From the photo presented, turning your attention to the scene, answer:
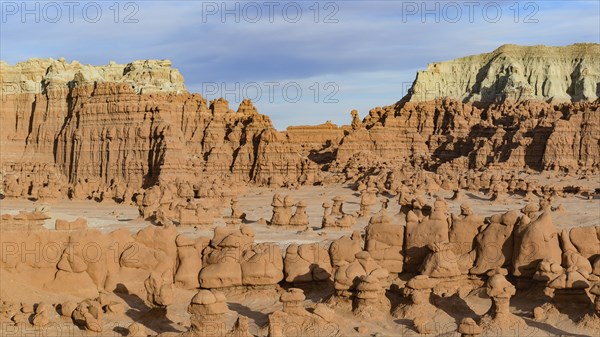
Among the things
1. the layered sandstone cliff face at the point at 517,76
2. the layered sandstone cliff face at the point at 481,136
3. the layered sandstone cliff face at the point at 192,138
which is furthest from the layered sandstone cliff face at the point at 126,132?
the layered sandstone cliff face at the point at 517,76

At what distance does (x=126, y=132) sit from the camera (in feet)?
167

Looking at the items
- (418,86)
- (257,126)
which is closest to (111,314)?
(257,126)

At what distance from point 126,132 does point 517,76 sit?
4563 centimetres

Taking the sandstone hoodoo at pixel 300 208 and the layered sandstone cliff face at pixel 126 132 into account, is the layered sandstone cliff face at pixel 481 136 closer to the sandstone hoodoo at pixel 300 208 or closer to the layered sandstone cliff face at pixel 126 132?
the sandstone hoodoo at pixel 300 208

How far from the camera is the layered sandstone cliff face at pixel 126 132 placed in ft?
165

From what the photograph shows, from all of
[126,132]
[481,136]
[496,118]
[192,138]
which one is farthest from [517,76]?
[126,132]

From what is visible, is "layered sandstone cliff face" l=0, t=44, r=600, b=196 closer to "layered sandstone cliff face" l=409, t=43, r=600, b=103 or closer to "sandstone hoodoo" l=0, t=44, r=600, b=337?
"sandstone hoodoo" l=0, t=44, r=600, b=337

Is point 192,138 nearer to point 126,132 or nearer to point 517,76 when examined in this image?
point 126,132

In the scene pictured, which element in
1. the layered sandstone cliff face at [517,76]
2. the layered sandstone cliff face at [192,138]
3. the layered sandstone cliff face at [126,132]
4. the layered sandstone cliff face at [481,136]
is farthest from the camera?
the layered sandstone cliff face at [517,76]

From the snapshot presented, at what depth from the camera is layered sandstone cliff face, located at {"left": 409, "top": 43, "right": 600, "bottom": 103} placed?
80875 millimetres

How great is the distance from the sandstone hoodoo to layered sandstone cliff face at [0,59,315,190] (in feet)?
0.44

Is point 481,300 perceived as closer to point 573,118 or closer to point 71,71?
point 573,118

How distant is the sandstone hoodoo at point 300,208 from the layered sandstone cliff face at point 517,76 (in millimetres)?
252

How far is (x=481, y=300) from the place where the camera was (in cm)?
1733
